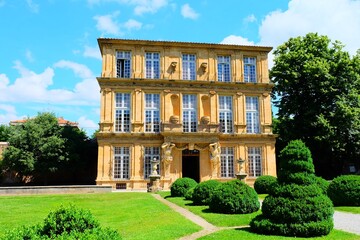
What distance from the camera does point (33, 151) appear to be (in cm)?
3198

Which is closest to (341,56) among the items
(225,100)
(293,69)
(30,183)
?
(293,69)

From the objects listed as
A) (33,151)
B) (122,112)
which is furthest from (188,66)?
(33,151)

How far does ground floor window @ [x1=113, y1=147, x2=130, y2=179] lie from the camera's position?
30234 millimetres

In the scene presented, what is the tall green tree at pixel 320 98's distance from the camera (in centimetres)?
3219

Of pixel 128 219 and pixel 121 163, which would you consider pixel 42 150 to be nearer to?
pixel 121 163

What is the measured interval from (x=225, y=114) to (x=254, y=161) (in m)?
5.44

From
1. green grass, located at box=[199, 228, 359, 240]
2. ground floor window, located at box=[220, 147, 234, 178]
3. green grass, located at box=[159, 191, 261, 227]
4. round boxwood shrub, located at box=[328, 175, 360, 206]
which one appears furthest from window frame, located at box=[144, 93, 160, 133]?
green grass, located at box=[199, 228, 359, 240]

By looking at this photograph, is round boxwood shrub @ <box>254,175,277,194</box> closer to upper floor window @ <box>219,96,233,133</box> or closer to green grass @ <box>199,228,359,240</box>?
upper floor window @ <box>219,96,233,133</box>

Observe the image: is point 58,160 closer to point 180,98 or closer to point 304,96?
point 180,98

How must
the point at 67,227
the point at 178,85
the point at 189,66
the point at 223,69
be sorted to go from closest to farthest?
the point at 67,227 < the point at 178,85 < the point at 189,66 < the point at 223,69

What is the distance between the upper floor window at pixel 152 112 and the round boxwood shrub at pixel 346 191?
1777 cm

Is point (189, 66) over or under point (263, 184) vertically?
over

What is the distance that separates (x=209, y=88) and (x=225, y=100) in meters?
2.07

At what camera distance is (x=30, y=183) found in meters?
34.4
